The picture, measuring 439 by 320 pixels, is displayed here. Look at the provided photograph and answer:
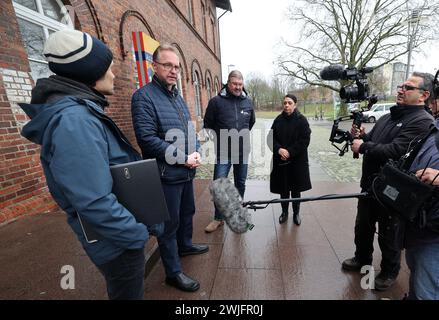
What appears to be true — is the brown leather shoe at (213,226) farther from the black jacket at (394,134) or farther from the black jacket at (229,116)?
the black jacket at (394,134)

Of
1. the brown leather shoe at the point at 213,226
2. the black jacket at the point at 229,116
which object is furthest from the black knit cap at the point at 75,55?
the brown leather shoe at the point at 213,226

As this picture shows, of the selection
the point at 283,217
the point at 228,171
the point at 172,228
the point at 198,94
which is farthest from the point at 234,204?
the point at 198,94

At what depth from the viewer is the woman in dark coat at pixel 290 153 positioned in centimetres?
334

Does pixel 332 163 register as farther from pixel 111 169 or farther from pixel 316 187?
pixel 111 169

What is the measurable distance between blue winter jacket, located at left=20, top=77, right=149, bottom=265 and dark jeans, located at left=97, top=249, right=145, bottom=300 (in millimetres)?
139

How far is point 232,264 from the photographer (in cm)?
266

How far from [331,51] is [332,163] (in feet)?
68.2

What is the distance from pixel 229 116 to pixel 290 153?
98 centimetres

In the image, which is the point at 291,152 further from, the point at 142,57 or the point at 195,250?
the point at 142,57

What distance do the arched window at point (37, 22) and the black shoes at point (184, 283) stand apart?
359cm

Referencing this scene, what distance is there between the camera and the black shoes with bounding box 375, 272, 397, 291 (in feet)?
7.42

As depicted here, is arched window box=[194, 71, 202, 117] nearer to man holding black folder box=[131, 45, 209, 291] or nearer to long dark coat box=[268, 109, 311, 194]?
long dark coat box=[268, 109, 311, 194]

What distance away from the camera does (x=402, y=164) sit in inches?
64.1
